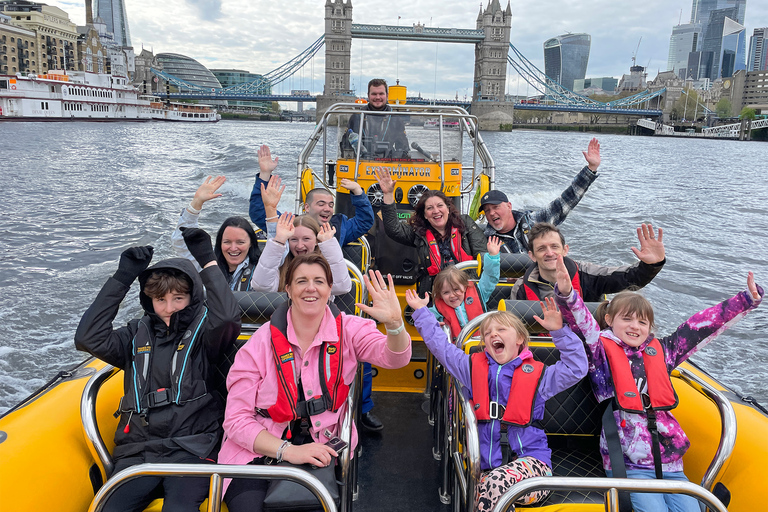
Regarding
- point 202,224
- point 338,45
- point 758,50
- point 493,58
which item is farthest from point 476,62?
point 758,50

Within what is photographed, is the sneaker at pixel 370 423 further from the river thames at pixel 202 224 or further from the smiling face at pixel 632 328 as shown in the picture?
the river thames at pixel 202 224

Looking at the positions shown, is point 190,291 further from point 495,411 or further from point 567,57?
point 567,57

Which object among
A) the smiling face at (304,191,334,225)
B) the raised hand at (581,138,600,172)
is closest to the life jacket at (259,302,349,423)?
the smiling face at (304,191,334,225)

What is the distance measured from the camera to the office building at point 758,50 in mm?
181375

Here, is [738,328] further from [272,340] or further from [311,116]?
[311,116]

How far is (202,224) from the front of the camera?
976 centimetres

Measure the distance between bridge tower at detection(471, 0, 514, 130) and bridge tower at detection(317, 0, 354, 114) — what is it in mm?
18244

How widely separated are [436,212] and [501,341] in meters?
1.55

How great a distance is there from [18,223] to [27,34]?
270 ft

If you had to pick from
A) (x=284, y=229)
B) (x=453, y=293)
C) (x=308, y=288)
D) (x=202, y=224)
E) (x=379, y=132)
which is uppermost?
(x=379, y=132)

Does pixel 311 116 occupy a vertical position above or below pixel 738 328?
above

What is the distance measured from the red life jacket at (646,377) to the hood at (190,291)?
166 centimetres

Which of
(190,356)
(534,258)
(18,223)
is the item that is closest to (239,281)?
(190,356)

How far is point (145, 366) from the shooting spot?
2.03m
